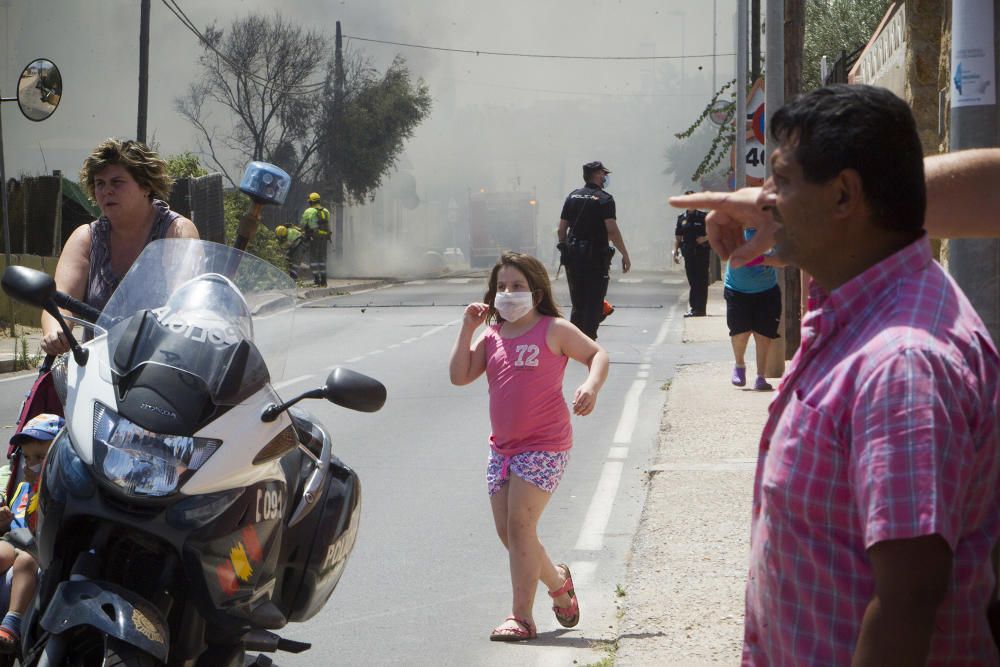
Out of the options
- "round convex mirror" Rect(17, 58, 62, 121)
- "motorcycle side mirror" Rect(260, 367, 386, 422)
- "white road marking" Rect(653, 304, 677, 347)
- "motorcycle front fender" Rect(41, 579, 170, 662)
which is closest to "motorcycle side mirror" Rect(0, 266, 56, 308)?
"motorcycle side mirror" Rect(260, 367, 386, 422)

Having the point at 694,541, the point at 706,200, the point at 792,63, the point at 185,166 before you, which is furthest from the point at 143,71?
the point at 706,200

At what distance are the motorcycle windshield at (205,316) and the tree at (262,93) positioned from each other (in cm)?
4093

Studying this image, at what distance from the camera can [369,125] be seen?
4625cm

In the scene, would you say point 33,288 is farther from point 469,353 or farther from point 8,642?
point 469,353

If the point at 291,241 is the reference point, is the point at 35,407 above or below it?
above

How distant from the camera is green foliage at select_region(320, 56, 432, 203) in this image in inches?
1813

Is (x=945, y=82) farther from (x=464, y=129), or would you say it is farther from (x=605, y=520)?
(x=464, y=129)

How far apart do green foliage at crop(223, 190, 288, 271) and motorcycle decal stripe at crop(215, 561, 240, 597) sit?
26181 mm

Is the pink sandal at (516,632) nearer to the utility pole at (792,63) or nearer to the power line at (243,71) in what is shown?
the utility pole at (792,63)

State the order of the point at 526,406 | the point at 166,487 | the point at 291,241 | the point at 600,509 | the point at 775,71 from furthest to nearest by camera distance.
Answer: the point at 291,241
the point at 775,71
the point at 600,509
the point at 526,406
the point at 166,487

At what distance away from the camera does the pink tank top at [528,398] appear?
559 centimetres

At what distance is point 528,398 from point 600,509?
8.82ft

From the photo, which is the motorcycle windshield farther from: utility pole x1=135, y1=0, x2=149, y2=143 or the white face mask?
utility pole x1=135, y1=0, x2=149, y2=143

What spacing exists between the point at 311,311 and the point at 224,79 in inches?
874
